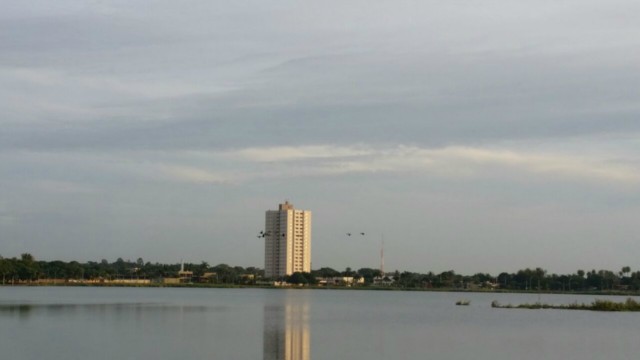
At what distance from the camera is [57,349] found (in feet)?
132

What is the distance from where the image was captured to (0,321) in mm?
59125

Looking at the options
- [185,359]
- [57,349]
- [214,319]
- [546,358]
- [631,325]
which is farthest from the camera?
[631,325]

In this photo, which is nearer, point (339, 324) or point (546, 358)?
point (546, 358)

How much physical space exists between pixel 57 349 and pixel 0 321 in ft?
69.4

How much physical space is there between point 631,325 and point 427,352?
1291 inches

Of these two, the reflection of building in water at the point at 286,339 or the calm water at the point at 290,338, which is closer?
the reflection of building in water at the point at 286,339

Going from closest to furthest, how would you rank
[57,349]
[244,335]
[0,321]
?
[57,349]
[244,335]
[0,321]

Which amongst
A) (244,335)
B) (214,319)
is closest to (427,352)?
(244,335)

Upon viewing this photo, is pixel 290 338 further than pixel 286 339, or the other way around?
pixel 290 338

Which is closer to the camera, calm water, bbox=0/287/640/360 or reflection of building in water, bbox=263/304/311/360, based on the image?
reflection of building in water, bbox=263/304/311/360

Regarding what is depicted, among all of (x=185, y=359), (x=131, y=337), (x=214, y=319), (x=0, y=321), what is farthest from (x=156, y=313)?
(x=185, y=359)

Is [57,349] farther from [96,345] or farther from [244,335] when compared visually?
[244,335]

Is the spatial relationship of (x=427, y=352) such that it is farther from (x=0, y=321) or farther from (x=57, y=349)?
(x=0, y=321)

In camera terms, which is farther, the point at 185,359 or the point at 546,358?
the point at 546,358
